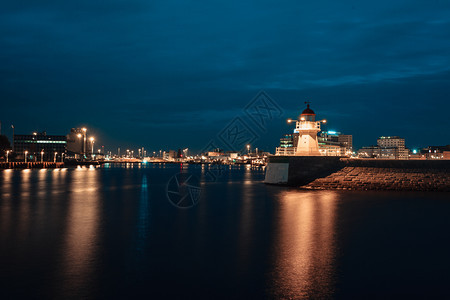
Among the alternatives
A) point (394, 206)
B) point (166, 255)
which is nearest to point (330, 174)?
point (394, 206)

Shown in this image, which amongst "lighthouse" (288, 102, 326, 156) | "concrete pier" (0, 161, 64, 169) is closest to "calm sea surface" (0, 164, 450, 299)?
"lighthouse" (288, 102, 326, 156)

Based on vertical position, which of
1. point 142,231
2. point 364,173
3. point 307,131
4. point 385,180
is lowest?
point 142,231

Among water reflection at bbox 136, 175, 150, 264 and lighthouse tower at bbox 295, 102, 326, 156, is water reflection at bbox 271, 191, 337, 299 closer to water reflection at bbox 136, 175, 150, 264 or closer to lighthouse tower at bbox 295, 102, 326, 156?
water reflection at bbox 136, 175, 150, 264

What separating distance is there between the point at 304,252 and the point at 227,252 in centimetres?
296

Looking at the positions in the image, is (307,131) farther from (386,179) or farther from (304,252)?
(304,252)

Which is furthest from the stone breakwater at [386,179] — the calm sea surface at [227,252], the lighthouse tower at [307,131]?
the calm sea surface at [227,252]

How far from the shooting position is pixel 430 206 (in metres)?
26.8

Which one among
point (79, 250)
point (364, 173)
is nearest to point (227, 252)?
point (79, 250)

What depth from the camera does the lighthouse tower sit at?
42.8 metres

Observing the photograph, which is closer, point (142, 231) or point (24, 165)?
point (142, 231)

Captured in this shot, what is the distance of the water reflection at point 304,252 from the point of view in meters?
10.6

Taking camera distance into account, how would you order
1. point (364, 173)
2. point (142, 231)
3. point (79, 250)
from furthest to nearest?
point (364, 173), point (142, 231), point (79, 250)

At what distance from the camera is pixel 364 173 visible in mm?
38125

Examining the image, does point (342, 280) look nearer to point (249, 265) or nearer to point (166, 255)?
point (249, 265)
